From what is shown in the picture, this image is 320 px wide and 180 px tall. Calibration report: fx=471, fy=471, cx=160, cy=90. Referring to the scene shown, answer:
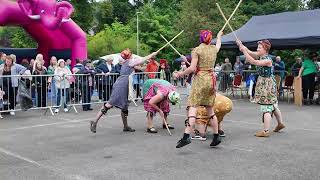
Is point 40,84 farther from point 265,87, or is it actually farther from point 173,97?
point 265,87

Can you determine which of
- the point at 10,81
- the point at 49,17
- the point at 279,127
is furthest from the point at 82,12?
the point at 279,127

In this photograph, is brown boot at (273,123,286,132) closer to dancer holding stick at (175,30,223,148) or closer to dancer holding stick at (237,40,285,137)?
dancer holding stick at (237,40,285,137)

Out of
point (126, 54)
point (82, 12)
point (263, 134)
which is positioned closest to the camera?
point (263, 134)

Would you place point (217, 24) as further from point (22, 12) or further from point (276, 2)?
point (22, 12)

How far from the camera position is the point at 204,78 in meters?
7.44

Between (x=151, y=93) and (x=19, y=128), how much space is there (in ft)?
9.96

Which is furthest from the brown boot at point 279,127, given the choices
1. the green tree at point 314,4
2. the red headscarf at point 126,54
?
the green tree at point 314,4

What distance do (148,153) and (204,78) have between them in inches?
57.9

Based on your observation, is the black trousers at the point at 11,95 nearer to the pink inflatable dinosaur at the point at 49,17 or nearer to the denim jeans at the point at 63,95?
the denim jeans at the point at 63,95

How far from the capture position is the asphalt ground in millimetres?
5898

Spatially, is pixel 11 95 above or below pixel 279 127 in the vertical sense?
above

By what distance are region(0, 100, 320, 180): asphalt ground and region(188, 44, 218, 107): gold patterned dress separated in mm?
765

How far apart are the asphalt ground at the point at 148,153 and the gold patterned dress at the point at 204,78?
765 mm

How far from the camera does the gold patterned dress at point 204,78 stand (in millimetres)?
7422
